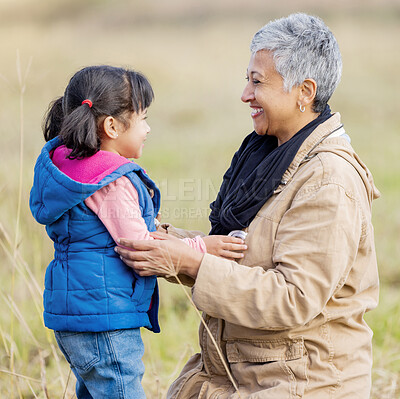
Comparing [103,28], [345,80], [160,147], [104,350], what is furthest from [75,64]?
[104,350]

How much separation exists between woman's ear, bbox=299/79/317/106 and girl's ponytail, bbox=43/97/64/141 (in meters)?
0.95

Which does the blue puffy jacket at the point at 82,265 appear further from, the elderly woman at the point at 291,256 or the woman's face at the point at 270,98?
the woman's face at the point at 270,98

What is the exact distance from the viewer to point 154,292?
94.6 inches

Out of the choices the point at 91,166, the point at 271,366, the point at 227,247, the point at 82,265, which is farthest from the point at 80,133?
the point at 271,366

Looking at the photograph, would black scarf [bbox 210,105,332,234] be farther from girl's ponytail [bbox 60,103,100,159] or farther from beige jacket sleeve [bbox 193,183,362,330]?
girl's ponytail [bbox 60,103,100,159]

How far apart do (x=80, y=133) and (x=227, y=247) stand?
2.21ft

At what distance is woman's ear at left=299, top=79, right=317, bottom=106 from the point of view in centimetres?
232

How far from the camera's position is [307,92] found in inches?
92.4

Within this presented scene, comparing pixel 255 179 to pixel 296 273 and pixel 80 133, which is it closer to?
pixel 296 273

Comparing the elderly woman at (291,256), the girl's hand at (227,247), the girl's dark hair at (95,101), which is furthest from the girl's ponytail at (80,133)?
the girl's hand at (227,247)

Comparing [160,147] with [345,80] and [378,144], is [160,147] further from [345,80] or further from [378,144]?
[345,80]

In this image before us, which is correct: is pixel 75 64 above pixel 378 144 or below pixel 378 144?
above

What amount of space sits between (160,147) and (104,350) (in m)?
6.38

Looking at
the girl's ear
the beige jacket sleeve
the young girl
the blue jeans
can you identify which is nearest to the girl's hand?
the young girl
